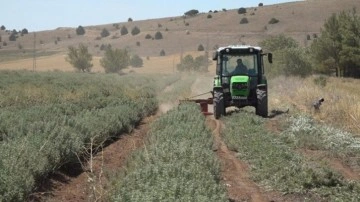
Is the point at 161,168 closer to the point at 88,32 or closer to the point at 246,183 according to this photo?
the point at 246,183

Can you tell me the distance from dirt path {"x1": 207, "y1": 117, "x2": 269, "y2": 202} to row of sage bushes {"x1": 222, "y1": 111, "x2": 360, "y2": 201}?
0.17 meters

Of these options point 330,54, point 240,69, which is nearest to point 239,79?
point 240,69

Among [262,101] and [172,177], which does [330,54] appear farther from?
[172,177]

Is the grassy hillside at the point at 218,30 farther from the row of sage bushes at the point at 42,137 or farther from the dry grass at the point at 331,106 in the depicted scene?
the row of sage bushes at the point at 42,137

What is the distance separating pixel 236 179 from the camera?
344 inches

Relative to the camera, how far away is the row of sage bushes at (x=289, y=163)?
748 cm

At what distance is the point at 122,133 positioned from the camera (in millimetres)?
14344

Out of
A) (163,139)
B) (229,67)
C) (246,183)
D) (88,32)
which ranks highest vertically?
(88,32)

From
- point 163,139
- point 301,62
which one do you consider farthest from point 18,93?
point 301,62

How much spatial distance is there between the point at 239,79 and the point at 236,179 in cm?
824

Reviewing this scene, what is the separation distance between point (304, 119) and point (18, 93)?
11.6m

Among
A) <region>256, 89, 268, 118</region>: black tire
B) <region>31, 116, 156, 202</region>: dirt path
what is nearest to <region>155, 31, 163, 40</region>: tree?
<region>256, 89, 268, 118</region>: black tire

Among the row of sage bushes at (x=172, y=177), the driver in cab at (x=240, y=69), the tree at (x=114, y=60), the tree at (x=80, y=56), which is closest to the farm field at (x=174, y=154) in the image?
the row of sage bushes at (x=172, y=177)

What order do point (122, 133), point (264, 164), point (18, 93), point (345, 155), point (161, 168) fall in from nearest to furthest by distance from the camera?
point (161, 168), point (264, 164), point (345, 155), point (122, 133), point (18, 93)
